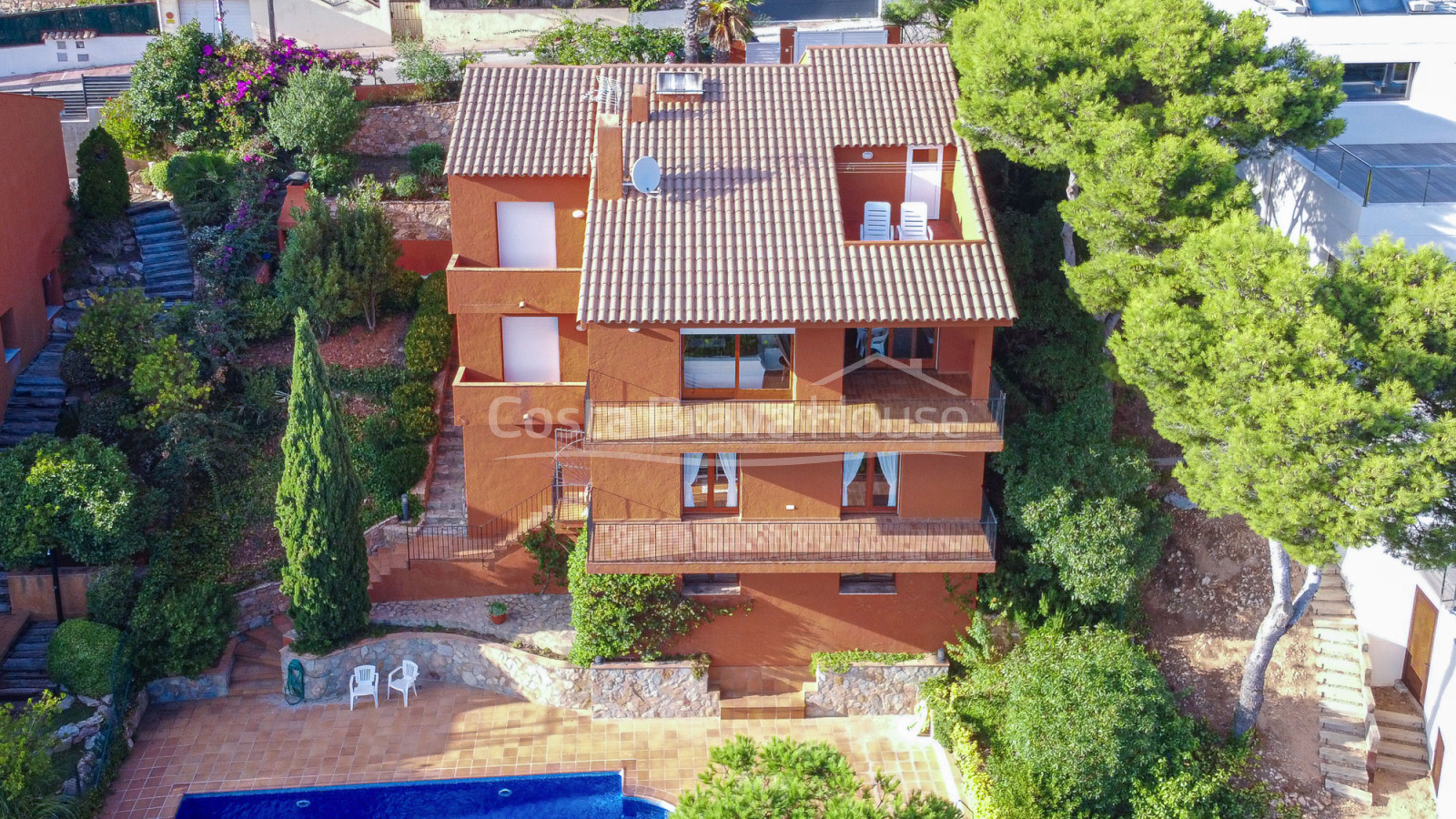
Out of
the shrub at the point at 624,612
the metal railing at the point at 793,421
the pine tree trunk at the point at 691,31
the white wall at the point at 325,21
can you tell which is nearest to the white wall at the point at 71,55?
the white wall at the point at 325,21

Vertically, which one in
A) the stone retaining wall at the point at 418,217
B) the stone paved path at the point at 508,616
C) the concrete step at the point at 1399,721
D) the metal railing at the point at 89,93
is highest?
the metal railing at the point at 89,93

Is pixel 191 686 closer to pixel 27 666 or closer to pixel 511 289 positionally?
pixel 27 666

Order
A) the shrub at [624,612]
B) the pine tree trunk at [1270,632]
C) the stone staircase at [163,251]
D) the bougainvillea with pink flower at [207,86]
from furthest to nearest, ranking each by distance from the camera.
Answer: the bougainvillea with pink flower at [207,86] → the stone staircase at [163,251] → the shrub at [624,612] → the pine tree trunk at [1270,632]

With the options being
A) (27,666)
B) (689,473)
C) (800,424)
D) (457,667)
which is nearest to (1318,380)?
(800,424)

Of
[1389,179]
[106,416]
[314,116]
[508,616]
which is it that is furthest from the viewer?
[314,116]

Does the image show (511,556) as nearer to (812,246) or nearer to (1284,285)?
(812,246)

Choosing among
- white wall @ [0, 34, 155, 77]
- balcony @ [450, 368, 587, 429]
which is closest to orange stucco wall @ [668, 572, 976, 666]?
balcony @ [450, 368, 587, 429]

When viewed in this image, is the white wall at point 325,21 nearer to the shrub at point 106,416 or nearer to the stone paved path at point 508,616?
the shrub at point 106,416

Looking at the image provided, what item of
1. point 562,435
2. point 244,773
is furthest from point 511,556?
point 244,773

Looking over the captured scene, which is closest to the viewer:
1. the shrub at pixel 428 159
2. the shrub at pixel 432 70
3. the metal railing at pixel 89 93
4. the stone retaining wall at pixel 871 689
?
the stone retaining wall at pixel 871 689
